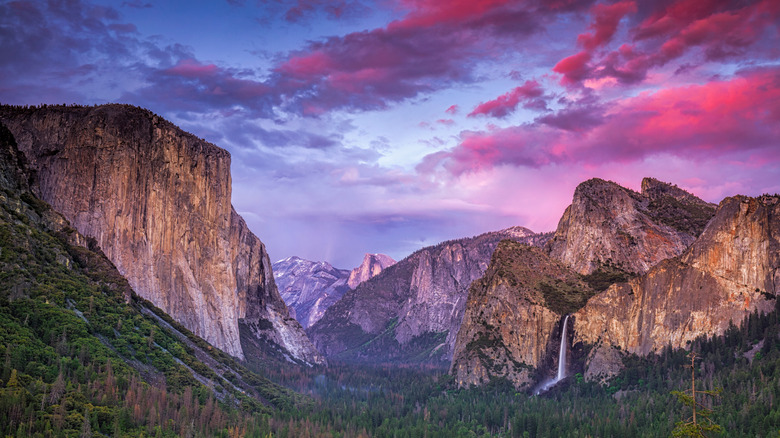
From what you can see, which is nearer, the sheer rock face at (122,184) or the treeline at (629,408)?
the treeline at (629,408)

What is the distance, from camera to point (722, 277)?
182125 millimetres

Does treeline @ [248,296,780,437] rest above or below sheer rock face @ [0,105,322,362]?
below

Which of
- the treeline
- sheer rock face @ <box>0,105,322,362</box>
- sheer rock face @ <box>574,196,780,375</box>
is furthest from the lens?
sheer rock face @ <box>574,196,780,375</box>

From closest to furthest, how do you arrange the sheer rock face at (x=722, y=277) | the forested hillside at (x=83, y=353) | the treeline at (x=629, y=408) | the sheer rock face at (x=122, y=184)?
the forested hillside at (x=83, y=353) < the treeline at (x=629, y=408) < the sheer rock face at (x=122, y=184) < the sheer rock face at (x=722, y=277)

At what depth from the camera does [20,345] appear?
348 ft

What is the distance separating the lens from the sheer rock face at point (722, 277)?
176125 millimetres

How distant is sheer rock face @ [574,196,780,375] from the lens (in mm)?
176125

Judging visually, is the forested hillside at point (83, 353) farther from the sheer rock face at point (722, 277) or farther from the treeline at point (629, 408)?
the sheer rock face at point (722, 277)

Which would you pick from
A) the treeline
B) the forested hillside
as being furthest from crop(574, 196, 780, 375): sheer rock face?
the forested hillside

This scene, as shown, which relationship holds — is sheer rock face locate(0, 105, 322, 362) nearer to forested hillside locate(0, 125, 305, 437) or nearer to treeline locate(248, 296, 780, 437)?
forested hillside locate(0, 125, 305, 437)

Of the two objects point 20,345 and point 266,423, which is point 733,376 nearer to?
point 266,423

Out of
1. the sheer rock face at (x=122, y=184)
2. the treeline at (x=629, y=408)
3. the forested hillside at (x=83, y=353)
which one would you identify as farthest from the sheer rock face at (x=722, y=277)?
the sheer rock face at (x=122, y=184)

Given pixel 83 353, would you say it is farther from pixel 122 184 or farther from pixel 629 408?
pixel 629 408

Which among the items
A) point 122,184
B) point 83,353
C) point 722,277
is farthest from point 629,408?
point 122,184
